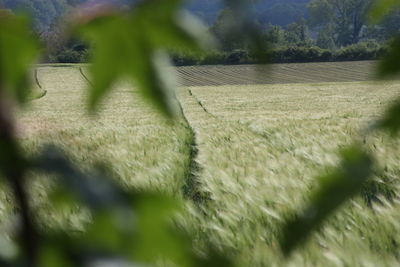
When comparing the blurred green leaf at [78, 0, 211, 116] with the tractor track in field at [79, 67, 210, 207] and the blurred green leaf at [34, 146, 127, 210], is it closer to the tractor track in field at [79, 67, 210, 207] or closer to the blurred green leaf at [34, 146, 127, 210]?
the blurred green leaf at [34, 146, 127, 210]

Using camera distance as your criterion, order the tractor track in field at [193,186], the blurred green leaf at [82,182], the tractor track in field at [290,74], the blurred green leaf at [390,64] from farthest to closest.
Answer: the tractor track in field at [290,74]
the tractor track in field at [193,186]
the blurred green leaf at [390,64]
the blurred green leaf at [82,182]

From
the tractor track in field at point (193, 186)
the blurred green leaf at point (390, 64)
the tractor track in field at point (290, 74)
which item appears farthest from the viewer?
the tractor track in field at point (290, 74)

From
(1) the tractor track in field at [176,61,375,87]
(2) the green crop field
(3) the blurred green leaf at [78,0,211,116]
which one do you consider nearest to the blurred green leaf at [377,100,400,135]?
(2) the green crop field

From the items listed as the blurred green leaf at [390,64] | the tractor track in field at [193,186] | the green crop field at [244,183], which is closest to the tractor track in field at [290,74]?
the green crop field at [244,183]

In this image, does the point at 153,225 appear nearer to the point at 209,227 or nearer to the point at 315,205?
the point at 315,205

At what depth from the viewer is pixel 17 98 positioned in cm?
27

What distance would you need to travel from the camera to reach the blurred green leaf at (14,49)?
257 mm

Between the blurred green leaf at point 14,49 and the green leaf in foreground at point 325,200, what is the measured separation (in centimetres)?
16

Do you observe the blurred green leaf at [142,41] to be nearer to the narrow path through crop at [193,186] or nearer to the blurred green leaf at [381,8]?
the blurred green leaf at [381,8]

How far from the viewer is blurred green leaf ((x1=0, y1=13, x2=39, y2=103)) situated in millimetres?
257

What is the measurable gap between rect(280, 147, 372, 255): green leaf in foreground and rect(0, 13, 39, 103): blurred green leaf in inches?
6.4

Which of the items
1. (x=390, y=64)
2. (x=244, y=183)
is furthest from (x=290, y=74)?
(x=390, y=64)

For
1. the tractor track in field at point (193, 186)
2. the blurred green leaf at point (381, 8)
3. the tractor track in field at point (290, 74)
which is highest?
the blurred green leaf at point (381, 8)

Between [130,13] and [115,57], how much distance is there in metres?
0.03
